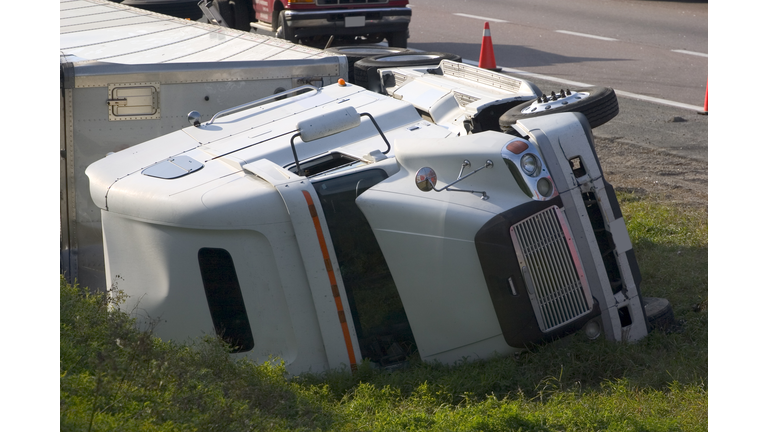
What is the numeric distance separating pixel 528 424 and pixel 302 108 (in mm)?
2851

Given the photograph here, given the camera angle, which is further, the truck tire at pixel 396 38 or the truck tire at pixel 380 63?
the truck tire at pixel 396 38

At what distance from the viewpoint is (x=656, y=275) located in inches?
220

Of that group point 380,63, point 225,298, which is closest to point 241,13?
point 380,63

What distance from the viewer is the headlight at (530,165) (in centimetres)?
396

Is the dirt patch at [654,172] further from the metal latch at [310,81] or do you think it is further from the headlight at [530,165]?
the headlight at [530,165]

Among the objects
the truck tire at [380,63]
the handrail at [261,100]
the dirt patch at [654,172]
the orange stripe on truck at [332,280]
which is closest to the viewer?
the orange stripe on truck at [332,280]

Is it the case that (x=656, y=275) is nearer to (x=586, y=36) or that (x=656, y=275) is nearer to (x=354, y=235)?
(x=354, y=235)

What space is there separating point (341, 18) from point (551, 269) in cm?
825

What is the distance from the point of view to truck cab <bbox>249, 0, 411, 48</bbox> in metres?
11.4

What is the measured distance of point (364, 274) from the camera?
416cm

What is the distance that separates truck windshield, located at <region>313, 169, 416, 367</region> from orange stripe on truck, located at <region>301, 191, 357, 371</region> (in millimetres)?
68

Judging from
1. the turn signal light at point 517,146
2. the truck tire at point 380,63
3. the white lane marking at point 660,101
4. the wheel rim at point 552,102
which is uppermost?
the truck tire at point 380,63

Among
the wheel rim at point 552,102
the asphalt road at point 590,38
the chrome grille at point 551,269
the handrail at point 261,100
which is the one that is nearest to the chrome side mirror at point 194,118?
the handrail at point 261,100

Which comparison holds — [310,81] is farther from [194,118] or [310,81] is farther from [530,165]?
[530,165]
